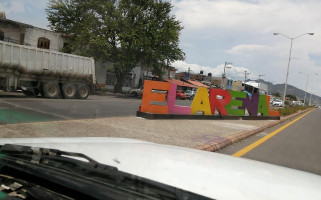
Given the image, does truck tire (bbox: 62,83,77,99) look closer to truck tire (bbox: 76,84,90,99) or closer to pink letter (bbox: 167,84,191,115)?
truck tire (bbox: 76,84,90,99)

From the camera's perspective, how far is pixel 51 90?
62.8 feet

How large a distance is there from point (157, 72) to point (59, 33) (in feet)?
41.1

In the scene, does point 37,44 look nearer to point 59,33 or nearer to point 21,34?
point 21,34

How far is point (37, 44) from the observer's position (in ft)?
106

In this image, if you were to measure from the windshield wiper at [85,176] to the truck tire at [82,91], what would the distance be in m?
19.6

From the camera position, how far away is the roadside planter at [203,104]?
41.7 feet

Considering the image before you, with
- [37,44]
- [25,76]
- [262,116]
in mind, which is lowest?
[262,116]

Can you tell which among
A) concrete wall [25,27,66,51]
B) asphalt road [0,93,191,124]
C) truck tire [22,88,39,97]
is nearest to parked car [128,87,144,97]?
concrete wall [25,27,66,51]

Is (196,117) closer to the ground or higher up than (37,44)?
closer to the ground

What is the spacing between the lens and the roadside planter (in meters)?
12.7

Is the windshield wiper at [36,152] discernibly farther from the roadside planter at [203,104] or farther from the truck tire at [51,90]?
the truck tire at [51,90]

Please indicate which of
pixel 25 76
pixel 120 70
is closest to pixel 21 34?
pixel 120 70

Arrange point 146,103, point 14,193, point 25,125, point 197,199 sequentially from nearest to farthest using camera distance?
point 197,199 < point 14,193 < point 25,125 < point 146,103

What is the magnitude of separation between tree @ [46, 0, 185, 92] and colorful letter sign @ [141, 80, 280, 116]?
18460mm
